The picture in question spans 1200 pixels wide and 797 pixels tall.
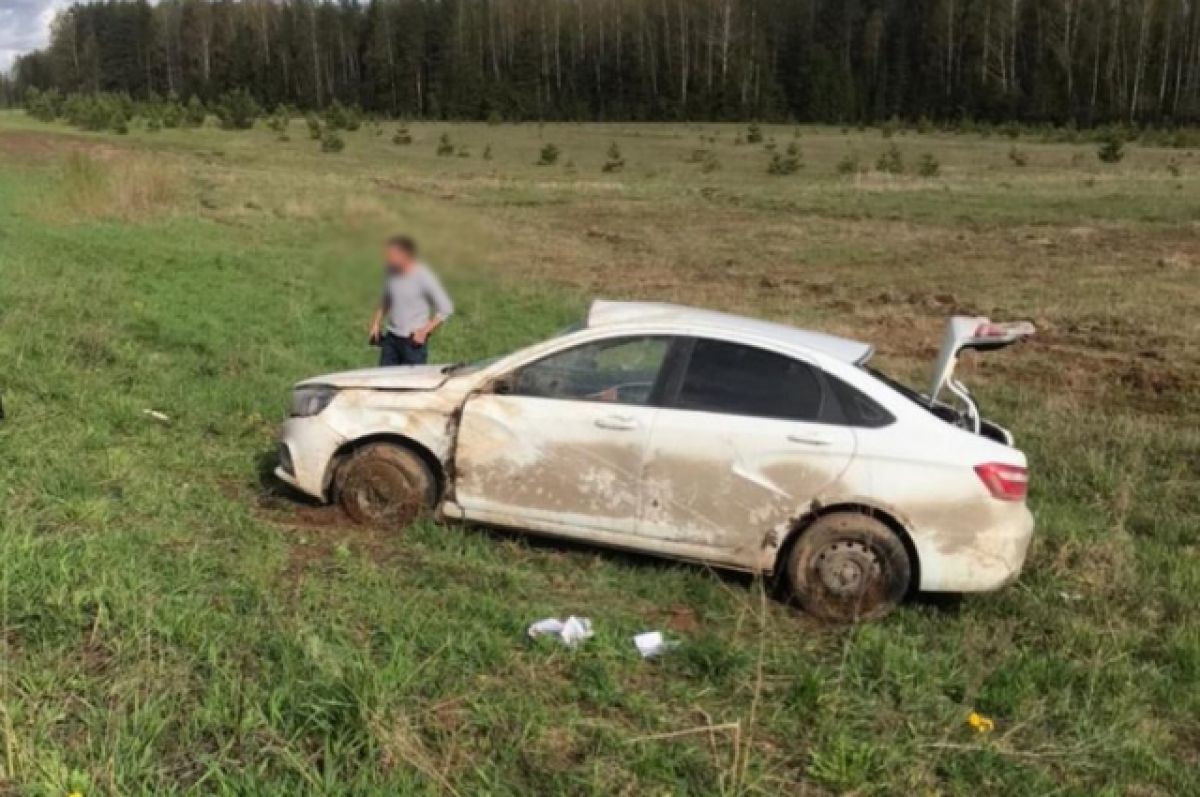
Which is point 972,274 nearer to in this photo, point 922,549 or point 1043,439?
point 1043,439

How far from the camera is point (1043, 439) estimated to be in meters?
9.40

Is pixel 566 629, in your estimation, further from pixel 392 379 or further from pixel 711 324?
pixel 392 379

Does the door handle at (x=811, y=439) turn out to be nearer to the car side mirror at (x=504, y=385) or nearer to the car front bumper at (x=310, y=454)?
the car side mirror at (x=504, y=385)

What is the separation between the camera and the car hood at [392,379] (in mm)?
6444

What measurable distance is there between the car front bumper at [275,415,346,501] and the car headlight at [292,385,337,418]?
0.06 m

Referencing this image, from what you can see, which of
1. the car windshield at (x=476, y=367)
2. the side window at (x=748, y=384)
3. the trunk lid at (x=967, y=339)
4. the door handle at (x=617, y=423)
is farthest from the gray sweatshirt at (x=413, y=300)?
the trunk lid at (x=967, y=339)

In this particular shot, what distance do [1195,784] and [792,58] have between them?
92.1m

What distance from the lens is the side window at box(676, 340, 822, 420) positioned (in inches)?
230

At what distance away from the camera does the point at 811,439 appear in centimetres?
573

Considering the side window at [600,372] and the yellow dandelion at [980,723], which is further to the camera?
the side window at [600,372]

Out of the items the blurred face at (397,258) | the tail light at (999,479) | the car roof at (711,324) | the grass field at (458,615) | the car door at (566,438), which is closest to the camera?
the grass field at (458,615)

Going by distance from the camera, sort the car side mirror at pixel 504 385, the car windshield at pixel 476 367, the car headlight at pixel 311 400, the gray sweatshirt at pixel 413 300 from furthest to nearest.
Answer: the gray sweatshirt at pixel 413 300
the car headlight at pixel 311 400
the car windshield at pixel 476 367
the car side mirror at pixel 504 385

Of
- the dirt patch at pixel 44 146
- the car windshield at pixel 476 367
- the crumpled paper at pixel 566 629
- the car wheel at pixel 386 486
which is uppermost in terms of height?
the dirt patch at pixel 44 146

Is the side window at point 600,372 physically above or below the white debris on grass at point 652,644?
above
